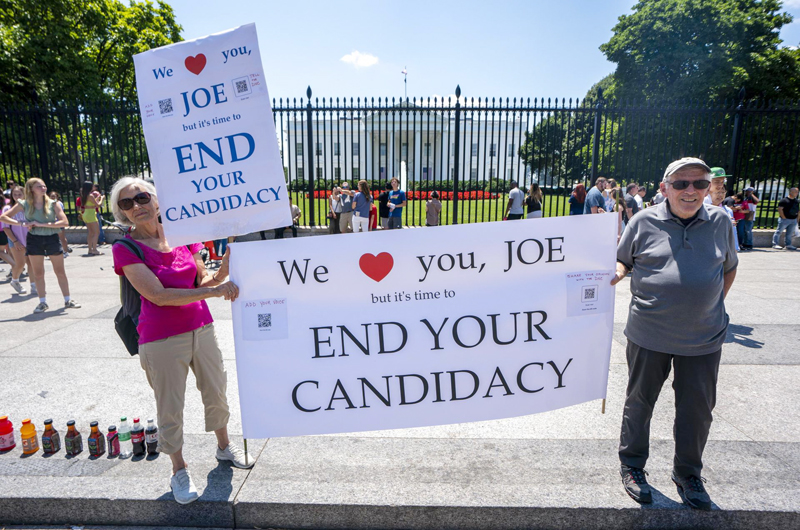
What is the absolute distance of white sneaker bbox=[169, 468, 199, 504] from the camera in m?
2.45

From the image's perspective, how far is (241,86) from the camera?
2.43m

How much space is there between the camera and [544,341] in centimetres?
278

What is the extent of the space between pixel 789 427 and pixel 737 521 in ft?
4.27

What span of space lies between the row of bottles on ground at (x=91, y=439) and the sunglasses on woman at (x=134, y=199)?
1.36 metres

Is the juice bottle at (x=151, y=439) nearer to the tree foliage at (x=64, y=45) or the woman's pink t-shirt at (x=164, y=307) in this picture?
the woman's pink t-shirt at (x=164, y=307)

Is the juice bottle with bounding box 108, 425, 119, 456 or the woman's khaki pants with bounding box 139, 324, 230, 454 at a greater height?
the woman's khaki pants with bounding box 139, 324, 230, 454

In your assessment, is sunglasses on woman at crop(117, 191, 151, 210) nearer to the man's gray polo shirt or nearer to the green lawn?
the man's gray polo shirt

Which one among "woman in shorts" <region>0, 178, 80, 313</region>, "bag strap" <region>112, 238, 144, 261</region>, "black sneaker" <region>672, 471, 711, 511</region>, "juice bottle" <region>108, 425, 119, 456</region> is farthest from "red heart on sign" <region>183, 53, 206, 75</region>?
"woman in shorts" <region>0, 178, 80, 313</region>

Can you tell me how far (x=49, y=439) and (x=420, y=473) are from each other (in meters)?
2.28

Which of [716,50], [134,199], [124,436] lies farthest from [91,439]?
[716,50]

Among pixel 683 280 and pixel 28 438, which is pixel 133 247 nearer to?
pixel 28 438

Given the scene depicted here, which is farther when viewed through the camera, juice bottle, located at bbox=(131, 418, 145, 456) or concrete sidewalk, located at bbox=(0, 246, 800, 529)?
juice bottle, located at bbox=(131, 418, 145, 456)

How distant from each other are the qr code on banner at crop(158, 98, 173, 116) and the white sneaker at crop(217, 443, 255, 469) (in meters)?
1.90

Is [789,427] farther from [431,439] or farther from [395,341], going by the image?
[395,341]
